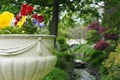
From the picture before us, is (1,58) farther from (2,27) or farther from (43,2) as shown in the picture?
(43,2)

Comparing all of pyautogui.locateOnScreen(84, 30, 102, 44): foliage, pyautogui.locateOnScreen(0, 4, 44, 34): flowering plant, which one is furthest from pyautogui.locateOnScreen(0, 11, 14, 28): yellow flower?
pyautogui.locateOnScreen(84, 30, 102, 44): foliage

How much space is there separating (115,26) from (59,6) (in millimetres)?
3056

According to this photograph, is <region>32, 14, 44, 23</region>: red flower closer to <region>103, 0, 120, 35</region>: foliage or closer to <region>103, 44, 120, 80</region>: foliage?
<region>103, 44, 120, 80</region>: foliage

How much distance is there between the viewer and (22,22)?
3.70m

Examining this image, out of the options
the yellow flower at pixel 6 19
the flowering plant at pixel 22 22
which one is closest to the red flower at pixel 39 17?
the flowering plant at pixel 22 22

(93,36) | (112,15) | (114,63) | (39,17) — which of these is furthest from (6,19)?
(93,36)

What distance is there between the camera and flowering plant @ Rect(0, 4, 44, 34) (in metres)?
3.54

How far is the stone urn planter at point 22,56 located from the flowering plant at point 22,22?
281 millimetres

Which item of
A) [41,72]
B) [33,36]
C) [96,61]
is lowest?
[96,61]

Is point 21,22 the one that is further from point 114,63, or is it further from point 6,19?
point 114,63

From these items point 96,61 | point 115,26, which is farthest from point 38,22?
point 96,61

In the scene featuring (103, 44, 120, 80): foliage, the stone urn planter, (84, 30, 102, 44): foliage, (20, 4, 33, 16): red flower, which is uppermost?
(20, 4, 33, 16): red flower

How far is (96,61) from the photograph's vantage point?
14133 mm

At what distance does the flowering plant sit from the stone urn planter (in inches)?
11.1
